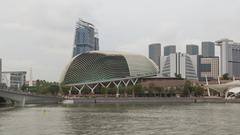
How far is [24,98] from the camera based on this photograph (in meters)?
118

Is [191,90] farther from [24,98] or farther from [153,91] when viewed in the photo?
[24,98]

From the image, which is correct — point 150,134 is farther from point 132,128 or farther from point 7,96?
point 7,96

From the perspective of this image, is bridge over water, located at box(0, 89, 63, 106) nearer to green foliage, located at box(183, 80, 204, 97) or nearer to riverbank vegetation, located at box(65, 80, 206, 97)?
riverbank vegetation, located at box(65, 80, 206, 97)

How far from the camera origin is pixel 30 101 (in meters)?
124

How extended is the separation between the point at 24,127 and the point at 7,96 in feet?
210

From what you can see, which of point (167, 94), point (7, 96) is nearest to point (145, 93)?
point (167, 94)

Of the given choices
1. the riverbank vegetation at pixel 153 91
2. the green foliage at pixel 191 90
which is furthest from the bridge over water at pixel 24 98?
the green foliage at pixel 191 90

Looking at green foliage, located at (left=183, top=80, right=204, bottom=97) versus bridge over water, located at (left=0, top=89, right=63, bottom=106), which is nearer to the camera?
bridge over water, located at (left=0, top=89, right=63, bottom=106)

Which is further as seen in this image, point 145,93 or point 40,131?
point 145,93

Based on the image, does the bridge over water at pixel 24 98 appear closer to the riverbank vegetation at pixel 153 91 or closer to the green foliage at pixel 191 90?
the riverbank vegetation at pixel 153 91

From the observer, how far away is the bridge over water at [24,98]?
367 ft

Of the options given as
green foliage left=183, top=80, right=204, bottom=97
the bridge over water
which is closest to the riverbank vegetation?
green foliage left=183, top=80, right=204, bottom=97

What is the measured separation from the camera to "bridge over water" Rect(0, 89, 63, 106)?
4407 inches

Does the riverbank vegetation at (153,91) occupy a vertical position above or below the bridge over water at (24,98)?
above
